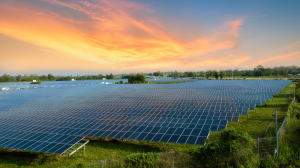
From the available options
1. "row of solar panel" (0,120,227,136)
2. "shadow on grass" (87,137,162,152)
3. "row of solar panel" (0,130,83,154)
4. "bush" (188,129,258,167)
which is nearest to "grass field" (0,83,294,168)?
"shadow on grass" (87,137,162,152)

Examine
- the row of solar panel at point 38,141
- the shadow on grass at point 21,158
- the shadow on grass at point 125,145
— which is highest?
the row of solar panel at point 38,141

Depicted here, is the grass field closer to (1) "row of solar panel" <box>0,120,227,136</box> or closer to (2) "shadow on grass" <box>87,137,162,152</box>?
(2) "shadow on grass" <box>87,137,162,152</box>

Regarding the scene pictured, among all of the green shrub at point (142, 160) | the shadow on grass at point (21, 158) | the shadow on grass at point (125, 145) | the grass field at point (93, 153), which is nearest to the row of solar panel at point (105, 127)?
the grass field at point (93, 153)

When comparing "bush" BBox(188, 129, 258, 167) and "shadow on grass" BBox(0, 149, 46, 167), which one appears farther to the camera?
"shadow on grass" BBox(0, 149, 46, 167)

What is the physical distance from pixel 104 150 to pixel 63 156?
146 inches

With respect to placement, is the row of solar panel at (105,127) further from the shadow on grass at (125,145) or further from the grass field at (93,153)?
the shadow on grass at (125,145)

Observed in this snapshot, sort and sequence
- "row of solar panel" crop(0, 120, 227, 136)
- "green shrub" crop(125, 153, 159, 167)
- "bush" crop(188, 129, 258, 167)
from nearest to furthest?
1. "green shrub" crop(125, 153, 159, 167)
2. "bush" crop(188, 129, 258, 167)
3. "row of solar panel" crop(0, 120, 227, 136)

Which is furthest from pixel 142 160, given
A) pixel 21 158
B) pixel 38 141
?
pixel 21 158

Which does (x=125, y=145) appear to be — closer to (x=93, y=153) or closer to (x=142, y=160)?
(x=93, y=153)

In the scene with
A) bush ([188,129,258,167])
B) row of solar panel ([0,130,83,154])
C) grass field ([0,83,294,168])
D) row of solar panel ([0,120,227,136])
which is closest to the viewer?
bush ([188,129,258,167])

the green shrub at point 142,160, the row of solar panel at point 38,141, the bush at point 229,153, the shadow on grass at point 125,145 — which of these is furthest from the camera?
the shadow on grass at point 125,145

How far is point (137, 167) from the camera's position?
1016 cm

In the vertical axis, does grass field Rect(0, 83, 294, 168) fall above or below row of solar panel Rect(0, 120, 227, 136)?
below

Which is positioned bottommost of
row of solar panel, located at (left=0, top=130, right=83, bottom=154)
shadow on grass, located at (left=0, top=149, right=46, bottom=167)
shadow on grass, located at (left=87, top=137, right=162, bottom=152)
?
shadow on grass, located at (left=0, top=149, right=46, bottom=167)
